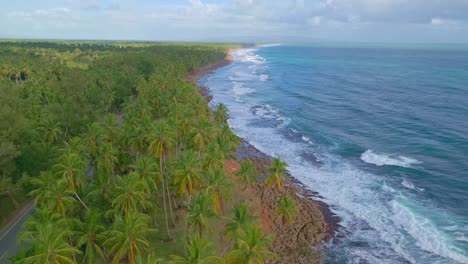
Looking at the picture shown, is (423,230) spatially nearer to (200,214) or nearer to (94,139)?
(200,214)

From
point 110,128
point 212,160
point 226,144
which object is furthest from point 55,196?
point 226,144

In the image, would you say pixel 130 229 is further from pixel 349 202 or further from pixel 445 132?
pixel 445 132

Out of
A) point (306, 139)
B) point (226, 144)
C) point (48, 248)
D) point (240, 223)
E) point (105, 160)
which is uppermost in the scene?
point (105, 160)

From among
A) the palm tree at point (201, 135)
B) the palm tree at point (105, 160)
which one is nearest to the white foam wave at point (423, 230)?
the palm tree at point (201, 135)

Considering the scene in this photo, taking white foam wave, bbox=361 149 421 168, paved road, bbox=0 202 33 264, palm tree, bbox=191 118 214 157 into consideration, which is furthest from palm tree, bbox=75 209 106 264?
white foam wave, bbox=361 149 421 168

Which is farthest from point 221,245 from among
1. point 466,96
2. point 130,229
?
point 466,96

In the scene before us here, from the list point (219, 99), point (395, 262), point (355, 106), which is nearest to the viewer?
point (395, 262)
